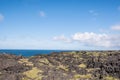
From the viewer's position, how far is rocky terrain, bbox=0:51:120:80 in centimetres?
8644

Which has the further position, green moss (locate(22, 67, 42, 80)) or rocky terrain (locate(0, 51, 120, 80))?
rocky terrain (locate(0, 51, 120, 80))

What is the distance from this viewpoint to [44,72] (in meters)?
89.2

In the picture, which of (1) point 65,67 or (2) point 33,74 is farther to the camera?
(1) point 65,67

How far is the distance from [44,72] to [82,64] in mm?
32170

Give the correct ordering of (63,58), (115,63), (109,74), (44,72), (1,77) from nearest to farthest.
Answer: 1. (1,77)
2. (44,72)
3. (109,74)
4. (115,63)
5. (63,58)

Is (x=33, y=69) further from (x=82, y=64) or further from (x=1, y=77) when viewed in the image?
(x=82, y=64)

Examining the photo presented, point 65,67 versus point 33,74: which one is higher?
point 65,67

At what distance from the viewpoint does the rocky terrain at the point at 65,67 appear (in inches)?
3403

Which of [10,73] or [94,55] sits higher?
[94,55]

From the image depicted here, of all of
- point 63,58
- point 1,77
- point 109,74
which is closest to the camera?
point 1,77

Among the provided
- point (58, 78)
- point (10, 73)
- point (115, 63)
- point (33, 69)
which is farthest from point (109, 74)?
point (10, 73)

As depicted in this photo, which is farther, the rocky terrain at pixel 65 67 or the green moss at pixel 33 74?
the rocky terrain at pixel 65 67

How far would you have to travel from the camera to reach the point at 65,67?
4291 inches

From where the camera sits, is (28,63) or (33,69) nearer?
(33,69)
